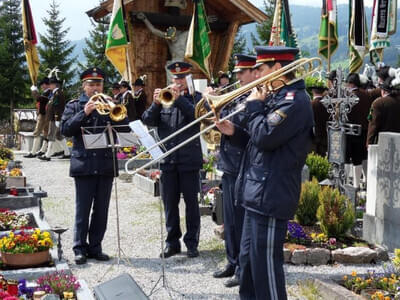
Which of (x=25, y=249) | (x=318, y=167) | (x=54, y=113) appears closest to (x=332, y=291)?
(x=25, y=249)

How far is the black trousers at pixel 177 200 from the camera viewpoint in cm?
703

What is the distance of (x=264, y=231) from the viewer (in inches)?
171

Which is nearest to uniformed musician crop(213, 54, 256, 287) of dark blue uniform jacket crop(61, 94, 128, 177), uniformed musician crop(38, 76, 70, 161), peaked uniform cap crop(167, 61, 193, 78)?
peaked uniform cap crop(167, 61, 193, 78)

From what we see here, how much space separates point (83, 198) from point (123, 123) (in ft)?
3.30

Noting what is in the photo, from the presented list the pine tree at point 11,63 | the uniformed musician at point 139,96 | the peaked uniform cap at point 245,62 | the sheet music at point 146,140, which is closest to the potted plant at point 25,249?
the sheet music at point 146,140

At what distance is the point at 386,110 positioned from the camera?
872cm

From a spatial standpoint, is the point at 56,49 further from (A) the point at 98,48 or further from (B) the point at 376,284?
(B) the point at 376,284

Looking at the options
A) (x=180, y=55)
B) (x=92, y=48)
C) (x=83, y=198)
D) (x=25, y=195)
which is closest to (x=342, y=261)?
(x=83, y=198)


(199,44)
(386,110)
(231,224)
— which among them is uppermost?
(199,44)

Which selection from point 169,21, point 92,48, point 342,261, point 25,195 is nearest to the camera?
point 342,261

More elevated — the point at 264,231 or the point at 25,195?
the point at 264,231

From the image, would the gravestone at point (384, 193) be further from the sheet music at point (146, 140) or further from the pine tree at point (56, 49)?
the pine tree at point (56, 49)

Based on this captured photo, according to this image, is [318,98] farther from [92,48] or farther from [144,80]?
[92,48]

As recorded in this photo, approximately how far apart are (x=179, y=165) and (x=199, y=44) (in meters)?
7.54
